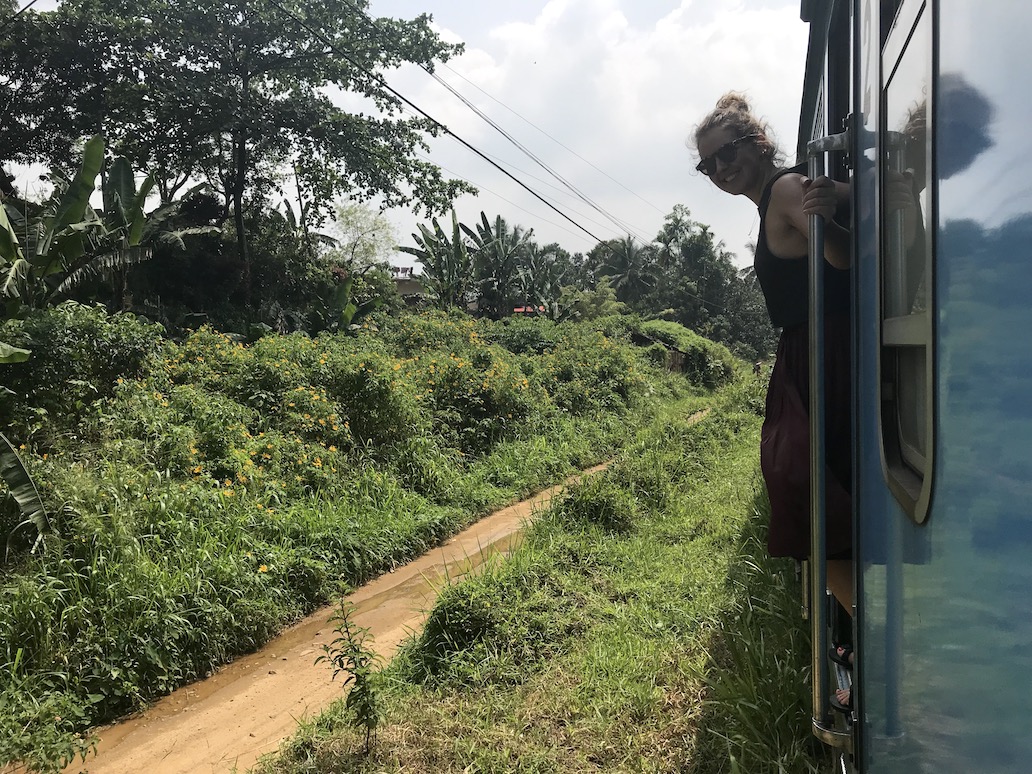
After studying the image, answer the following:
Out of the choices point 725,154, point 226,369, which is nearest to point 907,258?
point 725,154

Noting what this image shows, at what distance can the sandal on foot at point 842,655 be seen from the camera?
183 cm

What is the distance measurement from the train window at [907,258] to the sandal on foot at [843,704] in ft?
2.52

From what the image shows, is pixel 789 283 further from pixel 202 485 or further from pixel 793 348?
pixel 202 485

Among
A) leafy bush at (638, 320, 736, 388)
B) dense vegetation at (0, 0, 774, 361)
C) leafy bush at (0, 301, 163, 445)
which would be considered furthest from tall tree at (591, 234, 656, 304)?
leafy bush at (0, 301, 163, 445)

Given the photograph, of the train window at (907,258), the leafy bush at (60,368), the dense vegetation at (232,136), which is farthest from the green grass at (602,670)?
the dense vegetation at (232,136)

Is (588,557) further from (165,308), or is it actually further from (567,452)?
(165,308)

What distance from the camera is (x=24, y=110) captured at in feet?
47.7

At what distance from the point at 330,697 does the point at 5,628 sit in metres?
1.75

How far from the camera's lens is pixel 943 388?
0.90 metres

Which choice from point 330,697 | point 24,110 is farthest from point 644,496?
point 24,110

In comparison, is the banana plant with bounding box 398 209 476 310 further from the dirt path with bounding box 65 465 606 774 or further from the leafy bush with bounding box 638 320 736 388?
the dirt path with bounding box 65 465 606 774

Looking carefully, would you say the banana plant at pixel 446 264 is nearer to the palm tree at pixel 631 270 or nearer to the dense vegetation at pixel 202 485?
the dense vegetation at pixel 202 485

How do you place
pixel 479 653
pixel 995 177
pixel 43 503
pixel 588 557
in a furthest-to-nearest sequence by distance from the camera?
pixel 588 557 < pixel 43 503 < pixel 479 653 < pixel 995 177

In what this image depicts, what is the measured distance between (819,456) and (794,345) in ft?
1.76
